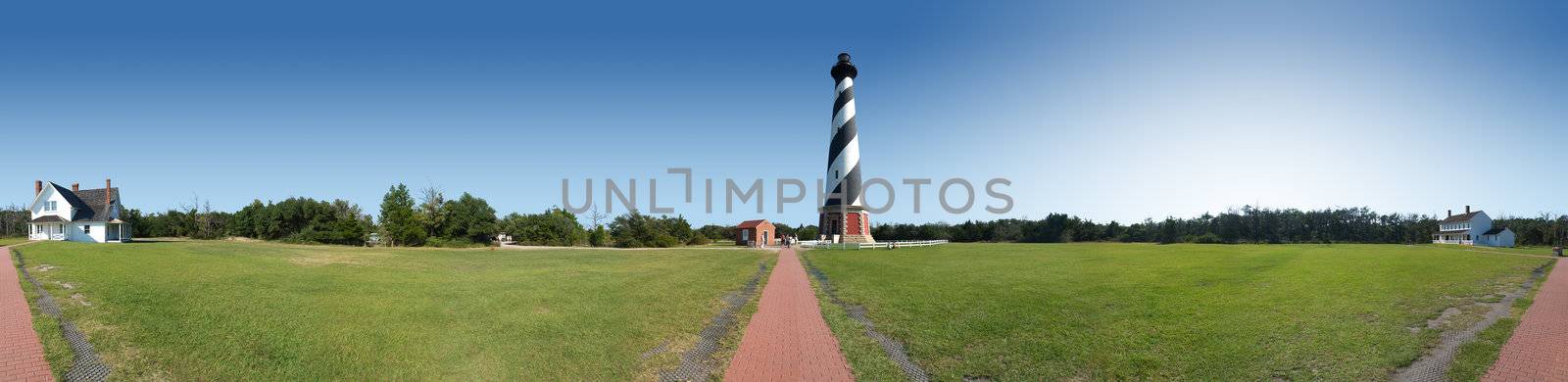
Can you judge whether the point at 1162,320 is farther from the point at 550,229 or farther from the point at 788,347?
the point at 550,229

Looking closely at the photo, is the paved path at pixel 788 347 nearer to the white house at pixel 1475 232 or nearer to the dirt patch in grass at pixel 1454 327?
the dirt patch in grass at pixel 1454 327

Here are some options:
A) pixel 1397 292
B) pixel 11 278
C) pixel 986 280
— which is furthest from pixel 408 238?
pixel 1397 292

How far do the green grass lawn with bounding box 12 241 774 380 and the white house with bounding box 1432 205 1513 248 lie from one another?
84.3m

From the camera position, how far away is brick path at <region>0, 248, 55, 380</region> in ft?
22.6

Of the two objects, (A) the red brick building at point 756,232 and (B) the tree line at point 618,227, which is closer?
(B) the tree line at point 618,227

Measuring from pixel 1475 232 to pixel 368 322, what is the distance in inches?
3770

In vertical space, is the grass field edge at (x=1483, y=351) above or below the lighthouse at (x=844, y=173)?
below

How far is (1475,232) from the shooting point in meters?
62.0

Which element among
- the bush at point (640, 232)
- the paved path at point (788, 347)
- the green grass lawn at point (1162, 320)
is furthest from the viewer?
the bush at point (640, 232)

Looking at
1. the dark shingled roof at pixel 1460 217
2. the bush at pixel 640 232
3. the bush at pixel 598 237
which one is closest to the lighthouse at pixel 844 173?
the bush at pixel 640 232

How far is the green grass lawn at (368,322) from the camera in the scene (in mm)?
7195

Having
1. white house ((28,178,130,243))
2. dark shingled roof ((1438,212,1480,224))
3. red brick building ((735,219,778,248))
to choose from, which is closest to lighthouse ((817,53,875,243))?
red brick building ((735,219,778,248))

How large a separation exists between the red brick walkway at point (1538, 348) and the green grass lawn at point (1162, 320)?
80 cm

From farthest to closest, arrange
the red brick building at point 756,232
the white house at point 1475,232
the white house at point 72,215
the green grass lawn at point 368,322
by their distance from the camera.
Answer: the white house at point 1475,232 < the red brick building at point 756,232 < the white house at point 72,215 < the green grass lawn at point 368,322
